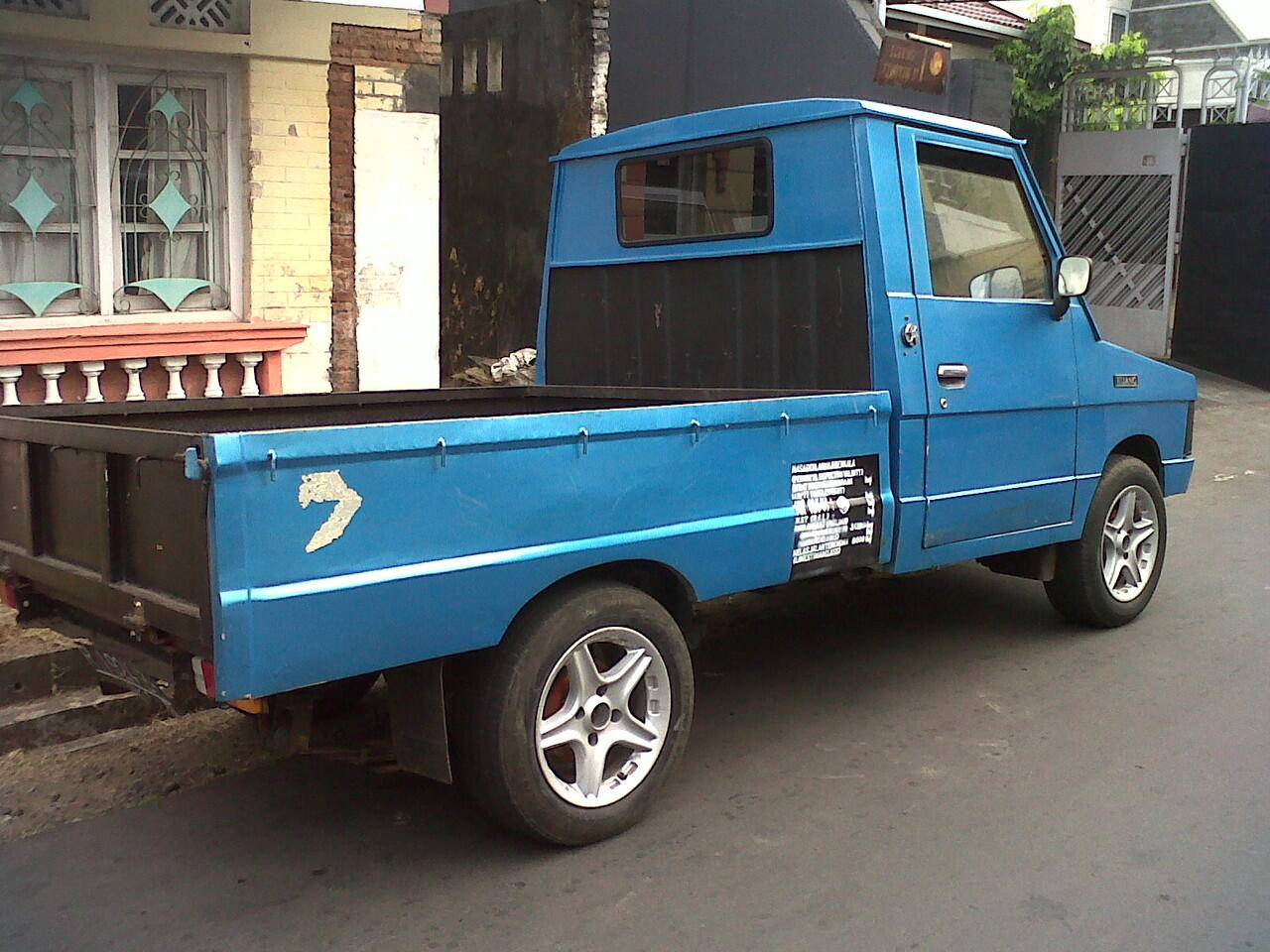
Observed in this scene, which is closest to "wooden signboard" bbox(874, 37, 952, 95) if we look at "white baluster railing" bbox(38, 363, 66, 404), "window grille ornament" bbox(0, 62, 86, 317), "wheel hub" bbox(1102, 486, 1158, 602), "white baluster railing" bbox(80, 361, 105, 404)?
"wheel hub" bbox(1102, 486, 1158, 602)

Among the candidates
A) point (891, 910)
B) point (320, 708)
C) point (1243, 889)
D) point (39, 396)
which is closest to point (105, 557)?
point (320, 708)

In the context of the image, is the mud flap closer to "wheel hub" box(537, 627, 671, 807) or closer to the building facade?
"wheel hub" box(537, 627, 671, 807)

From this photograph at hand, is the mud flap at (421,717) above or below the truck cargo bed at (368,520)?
below

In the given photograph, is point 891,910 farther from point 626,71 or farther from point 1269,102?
point 1269,102

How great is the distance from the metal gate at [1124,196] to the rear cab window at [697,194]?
43.9 feet

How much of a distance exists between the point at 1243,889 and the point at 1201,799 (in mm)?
629

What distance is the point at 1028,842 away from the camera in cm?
382

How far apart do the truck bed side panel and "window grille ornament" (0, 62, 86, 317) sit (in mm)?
5041

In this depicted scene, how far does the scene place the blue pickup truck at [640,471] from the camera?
311 centimetres

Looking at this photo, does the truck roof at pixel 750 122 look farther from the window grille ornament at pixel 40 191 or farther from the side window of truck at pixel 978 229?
the window grille ornament at pixel 40 191

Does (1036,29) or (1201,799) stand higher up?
(1036,29)

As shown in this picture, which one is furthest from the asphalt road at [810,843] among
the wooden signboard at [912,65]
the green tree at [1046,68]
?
the green tree at [1046,68]

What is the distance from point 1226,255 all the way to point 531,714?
1600 centimetres

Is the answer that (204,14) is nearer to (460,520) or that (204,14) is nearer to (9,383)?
(9,383)
